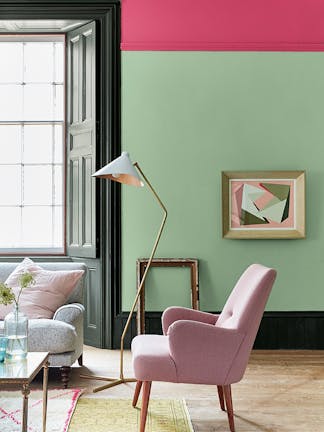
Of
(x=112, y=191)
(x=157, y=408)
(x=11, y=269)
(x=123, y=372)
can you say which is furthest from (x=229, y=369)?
(x=112, y=191)

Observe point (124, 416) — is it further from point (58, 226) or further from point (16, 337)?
point (58, 226)

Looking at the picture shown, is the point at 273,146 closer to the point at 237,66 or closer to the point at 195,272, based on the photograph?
the point at 237,66

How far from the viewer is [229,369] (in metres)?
3.70

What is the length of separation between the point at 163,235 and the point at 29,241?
62.2 inches

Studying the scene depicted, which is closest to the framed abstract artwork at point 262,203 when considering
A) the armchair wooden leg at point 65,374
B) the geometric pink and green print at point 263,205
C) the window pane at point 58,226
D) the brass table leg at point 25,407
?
the geometric pink and green print at point 263,205

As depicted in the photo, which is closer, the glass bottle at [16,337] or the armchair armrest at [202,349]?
the glass bottle at [16,337]

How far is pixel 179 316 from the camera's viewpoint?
4.34 metres

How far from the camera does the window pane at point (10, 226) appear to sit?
6902mm

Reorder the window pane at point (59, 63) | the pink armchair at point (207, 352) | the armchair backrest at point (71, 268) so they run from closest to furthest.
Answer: the pink armchair at point (207, 352) < the armchair backrest at point (71, 268) < the window pane at point (59, 63)

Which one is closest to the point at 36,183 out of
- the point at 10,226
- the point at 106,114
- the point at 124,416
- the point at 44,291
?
the point at 10,226

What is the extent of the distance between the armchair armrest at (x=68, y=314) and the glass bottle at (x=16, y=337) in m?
1.37

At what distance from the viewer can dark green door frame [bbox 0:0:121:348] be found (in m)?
6.22

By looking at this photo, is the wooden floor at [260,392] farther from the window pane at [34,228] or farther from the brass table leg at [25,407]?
the window pane at [34,228]

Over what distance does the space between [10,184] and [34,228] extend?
53 centimetres
